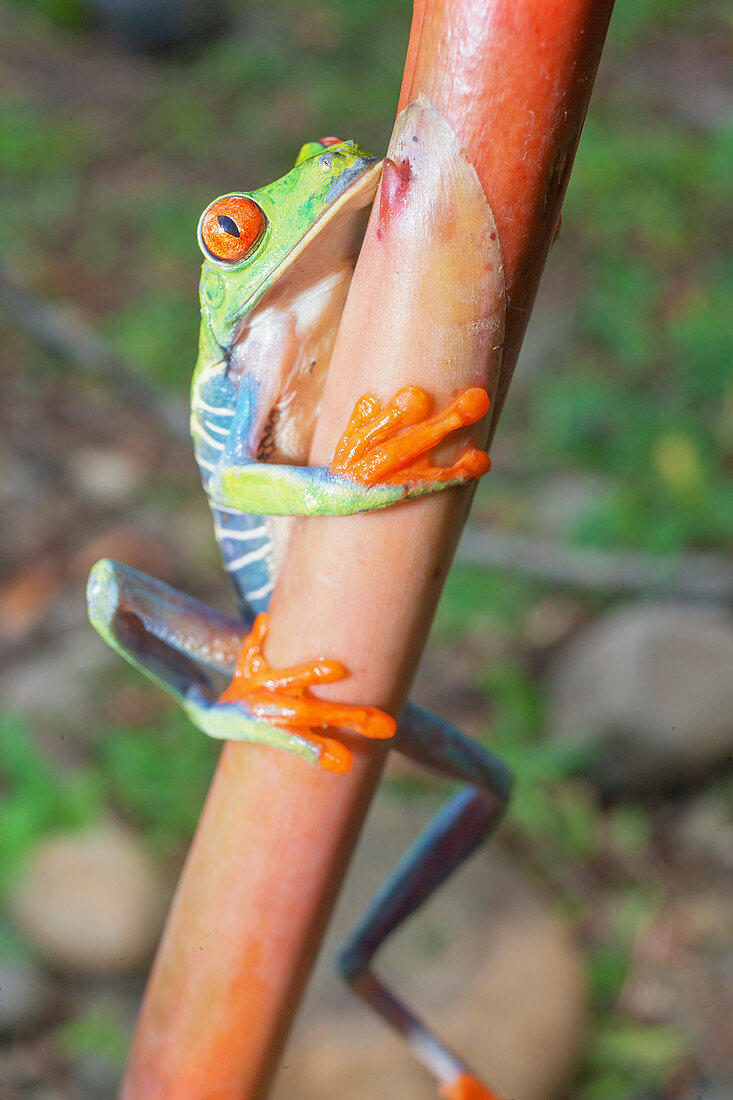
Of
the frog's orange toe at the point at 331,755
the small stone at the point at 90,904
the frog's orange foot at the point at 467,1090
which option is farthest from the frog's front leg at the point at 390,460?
the small stone at the point at 90,904

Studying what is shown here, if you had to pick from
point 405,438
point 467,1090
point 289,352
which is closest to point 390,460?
point 405,438

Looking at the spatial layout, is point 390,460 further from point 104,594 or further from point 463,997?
point 463,997

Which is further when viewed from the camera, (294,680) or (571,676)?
(571,676)

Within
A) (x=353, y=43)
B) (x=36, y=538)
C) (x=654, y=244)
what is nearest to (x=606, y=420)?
(x=654, y=244)

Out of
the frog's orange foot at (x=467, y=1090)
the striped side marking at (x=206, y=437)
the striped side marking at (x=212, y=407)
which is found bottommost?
the frog's orange foot at (x=467, y=1090)

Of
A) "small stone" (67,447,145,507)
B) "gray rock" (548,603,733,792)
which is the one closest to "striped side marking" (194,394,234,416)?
"gray rock" (548,603,733,792)

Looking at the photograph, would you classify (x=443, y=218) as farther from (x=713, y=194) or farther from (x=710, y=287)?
(x=713, y=194)

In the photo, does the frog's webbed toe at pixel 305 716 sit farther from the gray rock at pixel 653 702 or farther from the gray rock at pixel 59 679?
the gray rock at pixel 59 679
